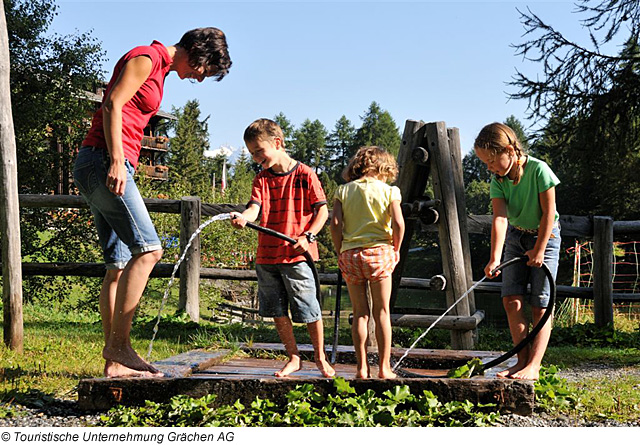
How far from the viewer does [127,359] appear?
383 cm

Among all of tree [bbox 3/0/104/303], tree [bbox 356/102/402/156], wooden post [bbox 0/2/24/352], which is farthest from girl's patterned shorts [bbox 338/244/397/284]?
tree [bbox 356/102/402/156]

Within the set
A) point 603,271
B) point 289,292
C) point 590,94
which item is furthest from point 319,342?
point 590,94

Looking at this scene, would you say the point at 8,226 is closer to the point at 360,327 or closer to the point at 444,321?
the point at 360,327

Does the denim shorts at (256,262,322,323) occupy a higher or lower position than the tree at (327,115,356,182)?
lower

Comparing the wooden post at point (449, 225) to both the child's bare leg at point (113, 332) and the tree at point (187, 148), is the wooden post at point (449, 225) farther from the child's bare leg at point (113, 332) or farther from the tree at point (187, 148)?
the tree at point (187, 148)

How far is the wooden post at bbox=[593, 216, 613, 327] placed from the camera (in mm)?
7695

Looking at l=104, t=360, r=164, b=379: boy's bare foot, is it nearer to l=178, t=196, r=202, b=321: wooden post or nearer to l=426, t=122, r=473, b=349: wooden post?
l=426, t=122, r=473, b=349: wooden post

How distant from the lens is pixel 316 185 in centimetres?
422

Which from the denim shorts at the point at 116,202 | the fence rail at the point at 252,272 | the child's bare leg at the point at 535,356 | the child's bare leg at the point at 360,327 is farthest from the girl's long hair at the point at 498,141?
the fence rail at the point at 252,272

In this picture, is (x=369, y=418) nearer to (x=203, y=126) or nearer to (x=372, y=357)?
(x=372, y=357)

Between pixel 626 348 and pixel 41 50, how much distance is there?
13066 mm

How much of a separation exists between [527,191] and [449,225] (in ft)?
7.25

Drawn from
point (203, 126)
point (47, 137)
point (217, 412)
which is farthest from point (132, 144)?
point (203, 126)

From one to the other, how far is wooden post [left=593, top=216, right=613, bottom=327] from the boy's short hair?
486 cm
